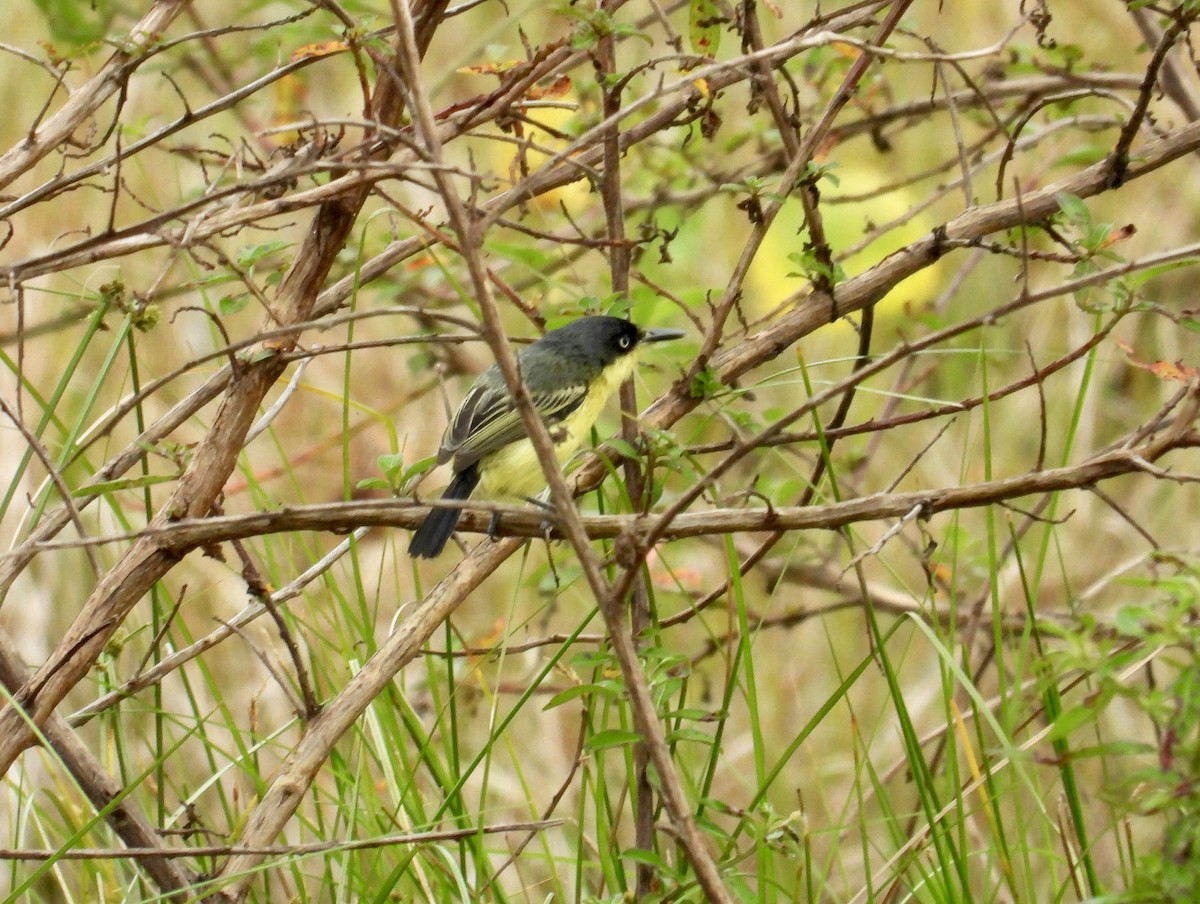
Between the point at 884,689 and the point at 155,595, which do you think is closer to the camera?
the point at 155,595

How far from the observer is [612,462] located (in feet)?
9.97

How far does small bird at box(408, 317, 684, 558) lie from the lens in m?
4.25

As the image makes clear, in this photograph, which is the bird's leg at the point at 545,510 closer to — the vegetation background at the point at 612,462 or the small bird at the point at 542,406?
the vegetation background at the point at 612,462

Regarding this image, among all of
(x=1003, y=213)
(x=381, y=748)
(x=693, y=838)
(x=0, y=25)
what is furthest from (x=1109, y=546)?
(x=0, y=25)

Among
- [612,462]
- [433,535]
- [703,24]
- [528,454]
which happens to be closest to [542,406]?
[528,454]

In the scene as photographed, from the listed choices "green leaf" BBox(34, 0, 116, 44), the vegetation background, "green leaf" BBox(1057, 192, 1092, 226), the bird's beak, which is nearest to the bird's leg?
the vegetation background

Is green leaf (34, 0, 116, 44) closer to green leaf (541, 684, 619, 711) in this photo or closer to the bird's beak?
the bird's beak

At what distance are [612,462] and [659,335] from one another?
108 centimetres

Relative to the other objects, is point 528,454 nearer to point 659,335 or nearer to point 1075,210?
point 659,335

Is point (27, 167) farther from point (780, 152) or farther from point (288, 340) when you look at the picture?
point (780, 152)

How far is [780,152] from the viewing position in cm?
439

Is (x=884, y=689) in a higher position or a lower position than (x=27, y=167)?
lower

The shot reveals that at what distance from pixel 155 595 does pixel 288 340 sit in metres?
0.59

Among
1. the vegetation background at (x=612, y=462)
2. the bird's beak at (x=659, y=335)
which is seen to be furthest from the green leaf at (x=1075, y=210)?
the bird's beak at (x=659, y=335)
